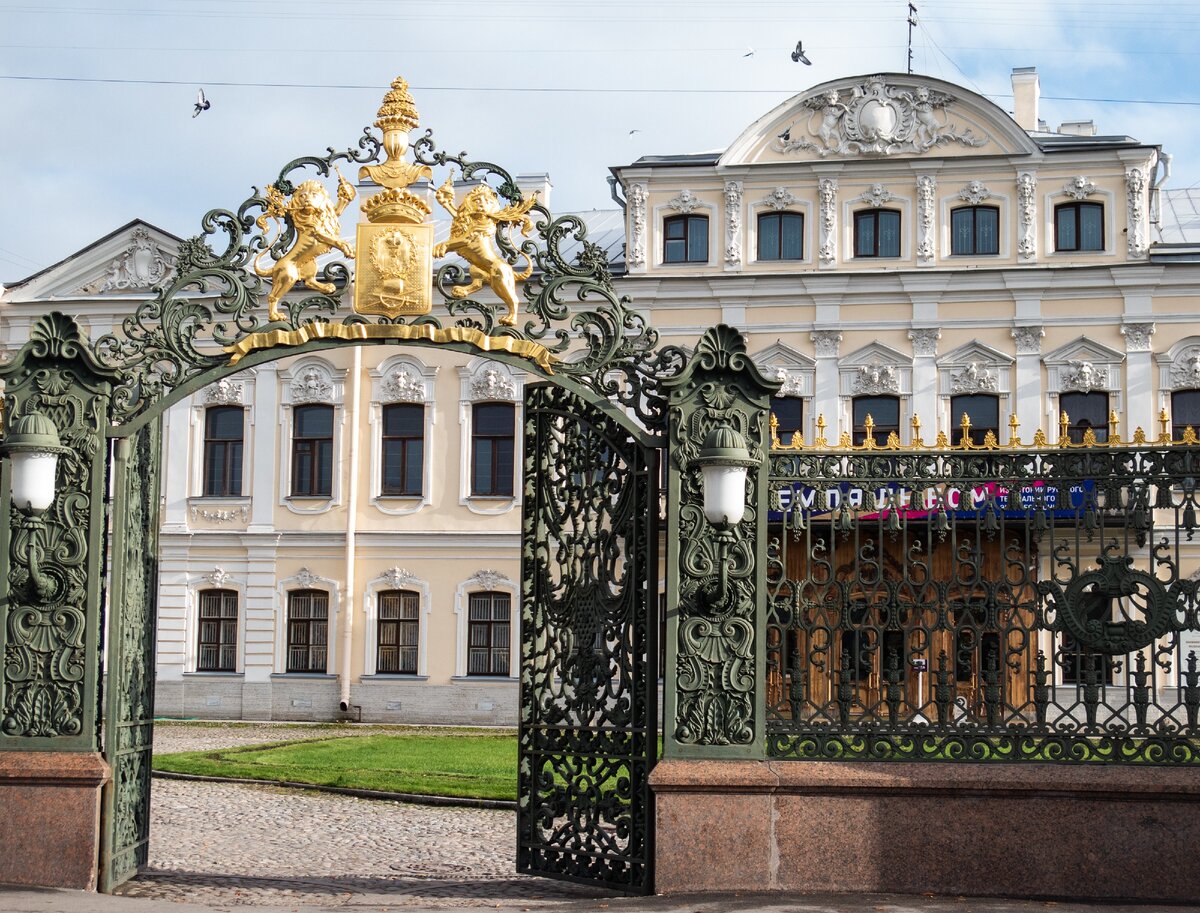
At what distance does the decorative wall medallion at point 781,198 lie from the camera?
993 inches

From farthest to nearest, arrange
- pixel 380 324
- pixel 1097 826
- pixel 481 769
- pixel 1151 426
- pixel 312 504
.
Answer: pixel 312 504, pixel 1151 426, pixel 481 769, pixel 380 324, pixel 1097 826

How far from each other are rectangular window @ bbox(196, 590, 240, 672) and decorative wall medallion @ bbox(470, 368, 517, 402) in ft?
17.4

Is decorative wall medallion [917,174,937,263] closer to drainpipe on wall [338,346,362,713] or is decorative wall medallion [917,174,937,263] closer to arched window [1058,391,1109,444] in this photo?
arched window [1058,391,1109,444]

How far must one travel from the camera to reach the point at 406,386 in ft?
87.1

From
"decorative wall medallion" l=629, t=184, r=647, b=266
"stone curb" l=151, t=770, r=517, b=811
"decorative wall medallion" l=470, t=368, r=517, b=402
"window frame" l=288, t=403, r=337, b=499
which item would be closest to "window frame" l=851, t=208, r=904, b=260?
"decorative wall medallion" l=629, t=184, r=647, b=266

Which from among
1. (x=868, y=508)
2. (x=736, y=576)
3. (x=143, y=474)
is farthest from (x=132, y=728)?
(x=868, y=508)

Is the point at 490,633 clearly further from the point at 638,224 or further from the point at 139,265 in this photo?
the point at 139,265

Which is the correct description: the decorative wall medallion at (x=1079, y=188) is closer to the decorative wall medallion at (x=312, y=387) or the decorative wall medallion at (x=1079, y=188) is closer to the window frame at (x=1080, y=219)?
the window frame at (x=1080, y=219)

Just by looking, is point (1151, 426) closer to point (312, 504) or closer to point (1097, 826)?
point (312, 504)

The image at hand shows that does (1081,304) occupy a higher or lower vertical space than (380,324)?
higher

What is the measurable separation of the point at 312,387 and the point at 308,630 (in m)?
3.98

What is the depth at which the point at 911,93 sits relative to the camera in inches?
972

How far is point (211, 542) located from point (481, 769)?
11359mm

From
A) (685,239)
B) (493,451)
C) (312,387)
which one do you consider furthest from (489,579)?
(685,239)
